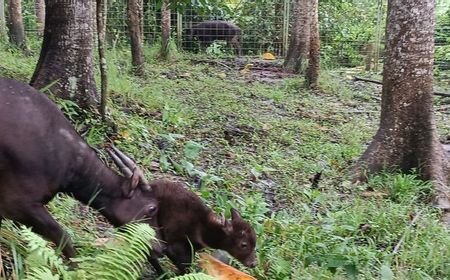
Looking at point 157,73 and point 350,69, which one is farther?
point 350,69

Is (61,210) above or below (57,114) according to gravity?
below

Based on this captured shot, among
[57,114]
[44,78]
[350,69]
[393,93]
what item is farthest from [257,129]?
[350,69]

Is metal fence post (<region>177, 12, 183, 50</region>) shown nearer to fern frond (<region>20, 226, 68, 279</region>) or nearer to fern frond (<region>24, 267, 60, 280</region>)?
fern frond (<region>20, 226, 68, 279</region>)

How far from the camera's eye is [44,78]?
20.9 ft

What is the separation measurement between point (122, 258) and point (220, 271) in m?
1.11

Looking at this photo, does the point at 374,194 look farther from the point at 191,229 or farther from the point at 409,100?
the point at 191,229

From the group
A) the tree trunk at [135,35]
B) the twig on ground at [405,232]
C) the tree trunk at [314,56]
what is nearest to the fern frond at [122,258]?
the twig on ground at [405,232]

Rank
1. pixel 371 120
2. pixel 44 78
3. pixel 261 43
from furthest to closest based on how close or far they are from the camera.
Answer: pixel 261 43 → pixel 371 120 → pixel 44 78

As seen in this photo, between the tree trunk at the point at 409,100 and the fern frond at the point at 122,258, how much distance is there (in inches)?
151

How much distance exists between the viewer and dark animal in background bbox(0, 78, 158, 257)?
363 cm

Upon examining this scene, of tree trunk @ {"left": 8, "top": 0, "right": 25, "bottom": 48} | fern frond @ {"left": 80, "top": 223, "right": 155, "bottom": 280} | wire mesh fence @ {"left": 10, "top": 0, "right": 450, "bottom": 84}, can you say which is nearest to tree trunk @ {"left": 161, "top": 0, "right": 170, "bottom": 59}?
wire mesh fence @ {"left": 10, "top": 0, "right": 450, "bottom": 84}

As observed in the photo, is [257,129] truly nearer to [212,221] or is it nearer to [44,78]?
[44,78]

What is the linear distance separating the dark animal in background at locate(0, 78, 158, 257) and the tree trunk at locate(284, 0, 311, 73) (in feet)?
33.2

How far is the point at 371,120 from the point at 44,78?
5841 millimetres
